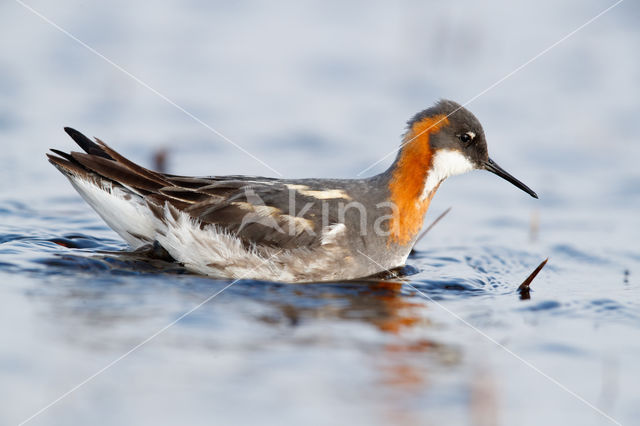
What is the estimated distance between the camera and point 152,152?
9.24 metres

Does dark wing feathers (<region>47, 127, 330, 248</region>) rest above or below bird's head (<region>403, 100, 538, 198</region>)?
below

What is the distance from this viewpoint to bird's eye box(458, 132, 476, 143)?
272 inches

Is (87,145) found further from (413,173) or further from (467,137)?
(467,137)

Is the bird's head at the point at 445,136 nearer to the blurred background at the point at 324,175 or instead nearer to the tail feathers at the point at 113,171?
the blurred background at the point at 324,175

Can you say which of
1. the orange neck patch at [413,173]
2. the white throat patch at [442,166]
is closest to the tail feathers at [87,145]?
the orange neck patch at [413,173]

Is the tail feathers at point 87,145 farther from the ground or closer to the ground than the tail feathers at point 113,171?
farther from the ground

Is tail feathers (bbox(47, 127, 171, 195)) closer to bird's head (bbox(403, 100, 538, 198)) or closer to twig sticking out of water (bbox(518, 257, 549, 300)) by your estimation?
bird's head (bbox(403, 100, 538, 198))

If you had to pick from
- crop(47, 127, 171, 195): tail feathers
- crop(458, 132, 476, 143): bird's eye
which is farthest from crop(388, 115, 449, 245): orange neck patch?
crop(47, 127, 171, 195): tail feathers

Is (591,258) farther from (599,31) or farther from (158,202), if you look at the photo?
(599,31)

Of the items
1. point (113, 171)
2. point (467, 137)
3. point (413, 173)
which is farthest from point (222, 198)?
point (467, 137)

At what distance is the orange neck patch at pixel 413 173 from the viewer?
6.80 meters

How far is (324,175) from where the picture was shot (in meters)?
9.05

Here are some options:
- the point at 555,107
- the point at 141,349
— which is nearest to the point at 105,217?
the point at 141,349

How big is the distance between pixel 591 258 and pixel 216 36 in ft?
20.3
